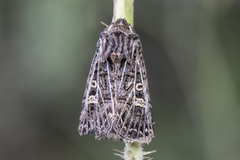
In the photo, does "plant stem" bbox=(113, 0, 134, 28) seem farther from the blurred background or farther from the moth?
the blurred background

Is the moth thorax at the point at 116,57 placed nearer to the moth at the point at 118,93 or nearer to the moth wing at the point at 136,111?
the moth at the point at 118,93
